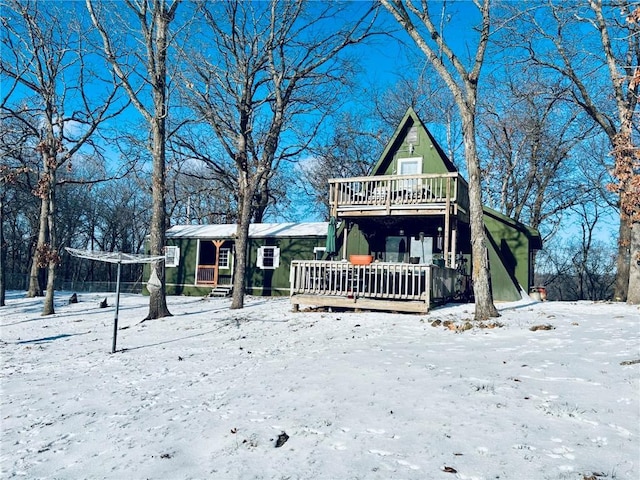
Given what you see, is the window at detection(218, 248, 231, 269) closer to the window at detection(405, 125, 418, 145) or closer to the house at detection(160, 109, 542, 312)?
the house at detection(160, 109, 542, 312)

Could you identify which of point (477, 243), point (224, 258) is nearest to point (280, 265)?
point (224, 258)

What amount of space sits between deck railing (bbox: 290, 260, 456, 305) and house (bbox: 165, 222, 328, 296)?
8.19 metres

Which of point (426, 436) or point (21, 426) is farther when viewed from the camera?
point (21, 426)

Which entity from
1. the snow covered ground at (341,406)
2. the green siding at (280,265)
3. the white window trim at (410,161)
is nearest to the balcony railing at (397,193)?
the white window trim at (410,161)

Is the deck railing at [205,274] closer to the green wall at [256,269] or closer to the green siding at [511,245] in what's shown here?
the green wall at [256,269]

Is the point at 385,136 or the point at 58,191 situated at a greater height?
the point at 385,136

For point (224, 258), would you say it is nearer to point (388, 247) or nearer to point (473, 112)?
point (388, 247)

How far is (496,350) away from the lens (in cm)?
715

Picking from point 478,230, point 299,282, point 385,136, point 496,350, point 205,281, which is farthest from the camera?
point 385,136

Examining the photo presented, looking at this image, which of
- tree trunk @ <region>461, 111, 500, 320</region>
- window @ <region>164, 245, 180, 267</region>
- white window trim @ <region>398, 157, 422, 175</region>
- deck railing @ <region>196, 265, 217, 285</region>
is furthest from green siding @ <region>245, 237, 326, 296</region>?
tree trunk @ <region>461, 111, 500, 320</region>

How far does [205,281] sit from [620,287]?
18.6m

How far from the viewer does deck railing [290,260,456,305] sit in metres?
11.9

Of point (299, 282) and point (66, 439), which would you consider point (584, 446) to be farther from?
point (299, 282)

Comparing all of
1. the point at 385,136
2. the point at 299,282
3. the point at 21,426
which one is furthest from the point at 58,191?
the point at 21,426
